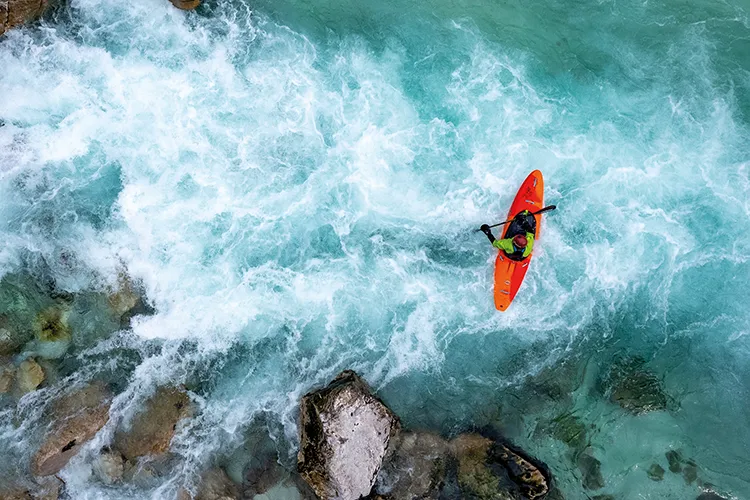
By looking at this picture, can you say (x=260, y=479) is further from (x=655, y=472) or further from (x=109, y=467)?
(x=655, y=472)

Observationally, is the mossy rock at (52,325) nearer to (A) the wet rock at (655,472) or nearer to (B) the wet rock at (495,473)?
(B) the wet rock at (495,473)


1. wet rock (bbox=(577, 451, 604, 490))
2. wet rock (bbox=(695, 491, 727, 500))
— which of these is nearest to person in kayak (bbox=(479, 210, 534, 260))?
wet rock (bbox=(577, 451, 604, 490))

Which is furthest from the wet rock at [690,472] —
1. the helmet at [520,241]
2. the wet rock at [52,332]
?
the wet rock at [52,332]

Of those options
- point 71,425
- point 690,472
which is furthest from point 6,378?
point 690,472

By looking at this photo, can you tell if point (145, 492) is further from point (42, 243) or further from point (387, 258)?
point (387, 258)

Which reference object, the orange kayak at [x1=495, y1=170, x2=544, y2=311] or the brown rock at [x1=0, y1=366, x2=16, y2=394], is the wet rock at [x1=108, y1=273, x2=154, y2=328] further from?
the orange kayak at [x1=495, y1=170, x2=544, y2=311]

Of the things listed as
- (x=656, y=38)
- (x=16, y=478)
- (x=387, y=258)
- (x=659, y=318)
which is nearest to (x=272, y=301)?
(x=387, y=258)
